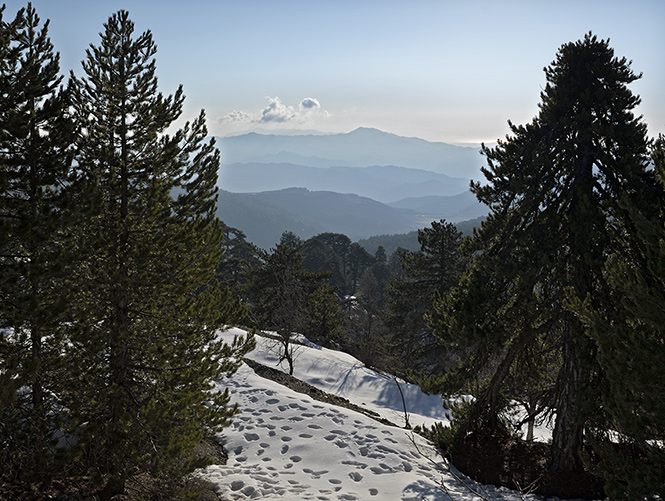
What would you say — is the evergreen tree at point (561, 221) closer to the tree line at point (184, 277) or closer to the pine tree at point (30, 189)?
the tree line at point (184, 277)

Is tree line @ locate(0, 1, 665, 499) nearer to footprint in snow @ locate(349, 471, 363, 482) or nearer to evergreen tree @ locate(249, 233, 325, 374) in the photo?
footprint in snow @ locate(349, 471, 363, 482)

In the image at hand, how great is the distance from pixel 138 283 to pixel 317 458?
227 inches

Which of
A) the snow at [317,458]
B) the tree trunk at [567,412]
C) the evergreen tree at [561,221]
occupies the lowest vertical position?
the snow at [317,458]

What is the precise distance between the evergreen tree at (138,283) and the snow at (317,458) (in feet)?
7.09

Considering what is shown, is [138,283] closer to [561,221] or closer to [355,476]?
[355,476]

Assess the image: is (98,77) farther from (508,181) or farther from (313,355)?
(313,355)

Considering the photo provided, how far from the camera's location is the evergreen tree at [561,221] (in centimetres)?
867

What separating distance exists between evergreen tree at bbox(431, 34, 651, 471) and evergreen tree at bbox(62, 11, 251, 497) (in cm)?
540

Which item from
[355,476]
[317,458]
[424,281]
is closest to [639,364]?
[355,476]

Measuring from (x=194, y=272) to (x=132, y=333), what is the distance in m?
1.30

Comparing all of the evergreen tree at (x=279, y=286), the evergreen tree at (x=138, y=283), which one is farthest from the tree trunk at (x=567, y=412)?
the evergreen tree at (x=279, y=286)

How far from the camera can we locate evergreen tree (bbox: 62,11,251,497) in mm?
6242

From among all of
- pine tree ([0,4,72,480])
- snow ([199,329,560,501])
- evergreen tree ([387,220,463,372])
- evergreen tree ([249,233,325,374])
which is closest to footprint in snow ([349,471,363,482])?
snow ([199,329,560,501])

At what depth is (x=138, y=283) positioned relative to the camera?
6414mm
